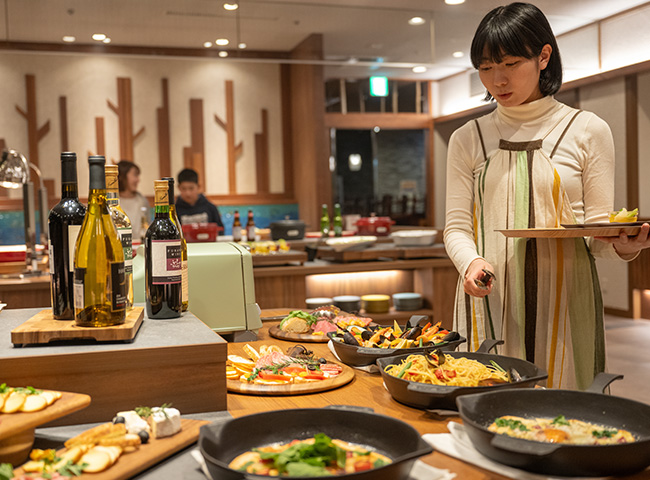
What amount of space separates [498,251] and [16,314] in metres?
1.28

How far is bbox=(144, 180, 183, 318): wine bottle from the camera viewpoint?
148cm

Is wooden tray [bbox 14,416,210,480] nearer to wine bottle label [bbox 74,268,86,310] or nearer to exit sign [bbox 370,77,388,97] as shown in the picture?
wine bottle label [bbox 74,268,86,310]

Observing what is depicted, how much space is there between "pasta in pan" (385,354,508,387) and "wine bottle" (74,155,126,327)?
0.55 m

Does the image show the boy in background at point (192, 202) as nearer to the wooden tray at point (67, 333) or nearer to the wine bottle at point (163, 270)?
the wine bottle at point (163, 270)

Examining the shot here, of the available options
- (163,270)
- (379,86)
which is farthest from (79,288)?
(379,86)

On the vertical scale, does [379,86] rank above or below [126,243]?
above

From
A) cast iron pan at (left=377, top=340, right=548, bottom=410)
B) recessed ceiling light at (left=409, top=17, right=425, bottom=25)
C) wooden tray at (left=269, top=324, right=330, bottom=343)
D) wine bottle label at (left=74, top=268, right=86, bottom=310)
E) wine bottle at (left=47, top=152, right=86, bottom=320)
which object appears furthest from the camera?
recessed ceiling light at (left=409, top=17, right=425, bottom=25)

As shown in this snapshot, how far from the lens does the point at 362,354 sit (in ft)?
4.69

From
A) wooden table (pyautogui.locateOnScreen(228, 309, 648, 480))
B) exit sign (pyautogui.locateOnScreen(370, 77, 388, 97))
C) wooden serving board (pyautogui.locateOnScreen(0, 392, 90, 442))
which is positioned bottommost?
wooden table (pyautogui.locateOnScreen(228, 309, 648, 480))

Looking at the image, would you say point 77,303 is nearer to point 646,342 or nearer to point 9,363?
point 9,363

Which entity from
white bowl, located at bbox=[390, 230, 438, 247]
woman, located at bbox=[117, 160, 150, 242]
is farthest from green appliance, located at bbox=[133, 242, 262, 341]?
woman, located at bbox=[117, 160, 150, 242]

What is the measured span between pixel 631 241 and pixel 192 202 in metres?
5.32

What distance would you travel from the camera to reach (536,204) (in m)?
1.82

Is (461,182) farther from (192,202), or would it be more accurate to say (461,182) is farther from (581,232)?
(192,202)
